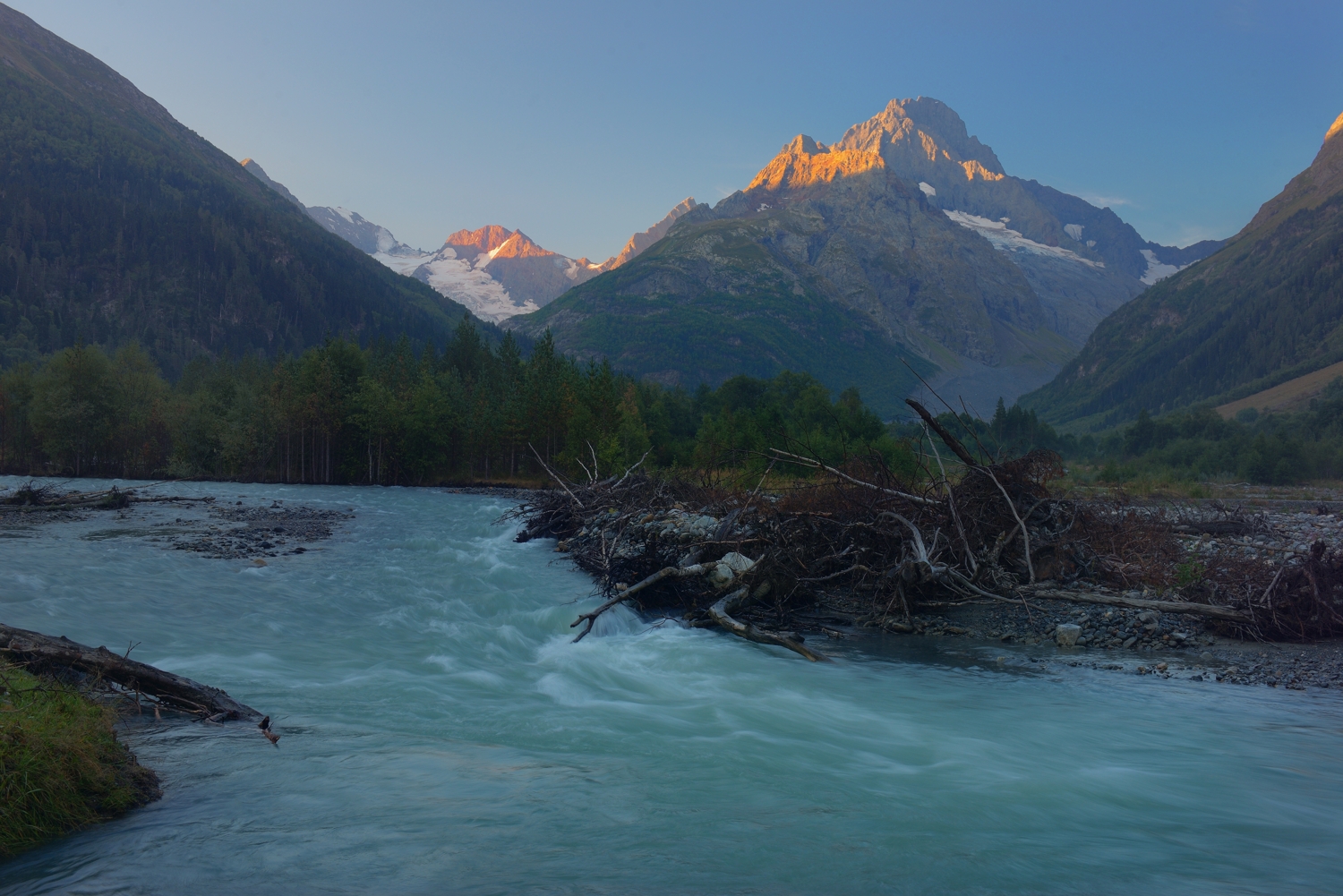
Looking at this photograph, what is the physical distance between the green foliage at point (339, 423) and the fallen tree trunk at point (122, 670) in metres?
47.7

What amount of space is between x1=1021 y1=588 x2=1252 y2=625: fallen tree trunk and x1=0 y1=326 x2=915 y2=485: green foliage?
4204 cm

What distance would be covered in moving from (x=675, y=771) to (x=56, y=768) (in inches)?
206

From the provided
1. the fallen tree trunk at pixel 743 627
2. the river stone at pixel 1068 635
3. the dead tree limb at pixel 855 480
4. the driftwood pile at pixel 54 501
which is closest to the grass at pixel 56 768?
the fallen tree trunk at pixel 743 627

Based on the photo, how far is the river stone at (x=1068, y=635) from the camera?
12375 mm

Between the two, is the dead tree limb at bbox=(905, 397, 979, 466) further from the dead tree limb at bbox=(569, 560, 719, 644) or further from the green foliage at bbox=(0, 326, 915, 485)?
the green foliage at bbox=(0, 326, 915, 485)

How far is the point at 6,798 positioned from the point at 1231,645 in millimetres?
15451

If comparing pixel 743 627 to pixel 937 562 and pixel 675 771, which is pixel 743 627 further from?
pixel 675 771

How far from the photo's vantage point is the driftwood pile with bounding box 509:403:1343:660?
12.3m

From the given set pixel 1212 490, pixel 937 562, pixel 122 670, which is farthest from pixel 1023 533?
pixel 1212 490

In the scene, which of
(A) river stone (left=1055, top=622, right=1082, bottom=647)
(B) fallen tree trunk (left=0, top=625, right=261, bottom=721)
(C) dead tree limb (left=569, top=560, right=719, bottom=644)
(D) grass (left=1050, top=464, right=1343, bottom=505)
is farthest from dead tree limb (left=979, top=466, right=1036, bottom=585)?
(D) grass (left=1050, top=464, right=1343, bottom=505)

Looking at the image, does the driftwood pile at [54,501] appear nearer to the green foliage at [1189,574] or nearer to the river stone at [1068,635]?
the river stone at [1068,635]

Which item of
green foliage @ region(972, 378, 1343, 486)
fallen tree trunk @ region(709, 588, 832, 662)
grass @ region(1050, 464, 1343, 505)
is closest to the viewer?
fallen tree trunk @ region(709, 588, 832, 662)

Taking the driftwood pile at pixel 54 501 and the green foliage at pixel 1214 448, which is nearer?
the driftwood pile at pixel 54 501

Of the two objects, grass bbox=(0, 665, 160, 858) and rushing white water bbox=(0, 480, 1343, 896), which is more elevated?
grass bbox=(0, 665, 160, 858)
